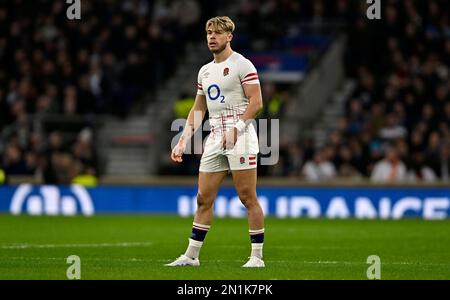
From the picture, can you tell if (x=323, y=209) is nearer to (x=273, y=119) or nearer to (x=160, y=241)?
(x=273, y=119)

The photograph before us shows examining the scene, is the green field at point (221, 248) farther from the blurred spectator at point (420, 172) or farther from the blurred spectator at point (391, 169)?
the blurred spectator at point (420, 172)

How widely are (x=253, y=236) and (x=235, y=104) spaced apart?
1.46m

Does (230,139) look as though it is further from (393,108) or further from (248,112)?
(393,108)

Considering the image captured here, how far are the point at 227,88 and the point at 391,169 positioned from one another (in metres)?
13.7

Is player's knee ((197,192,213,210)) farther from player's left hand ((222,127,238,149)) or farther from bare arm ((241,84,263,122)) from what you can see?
bare arm ((241,84,263,122))

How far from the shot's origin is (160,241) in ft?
56.3

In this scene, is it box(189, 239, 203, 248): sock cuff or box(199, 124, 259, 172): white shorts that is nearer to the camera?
box(199, 124, 259, 172): white shorts

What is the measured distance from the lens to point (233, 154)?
1249cm

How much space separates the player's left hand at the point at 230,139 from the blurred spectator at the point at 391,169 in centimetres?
1364

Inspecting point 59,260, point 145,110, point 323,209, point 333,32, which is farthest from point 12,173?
point 59,260

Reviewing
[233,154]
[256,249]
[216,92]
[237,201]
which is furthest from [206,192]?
[237,201]

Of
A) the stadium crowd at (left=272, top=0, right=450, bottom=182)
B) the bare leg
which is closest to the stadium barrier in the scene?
the stadium crowd at (left=272, top=0, right=450, bottom=182)

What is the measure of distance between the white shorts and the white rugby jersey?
0.18 m

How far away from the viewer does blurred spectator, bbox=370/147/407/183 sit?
84.3 ft
